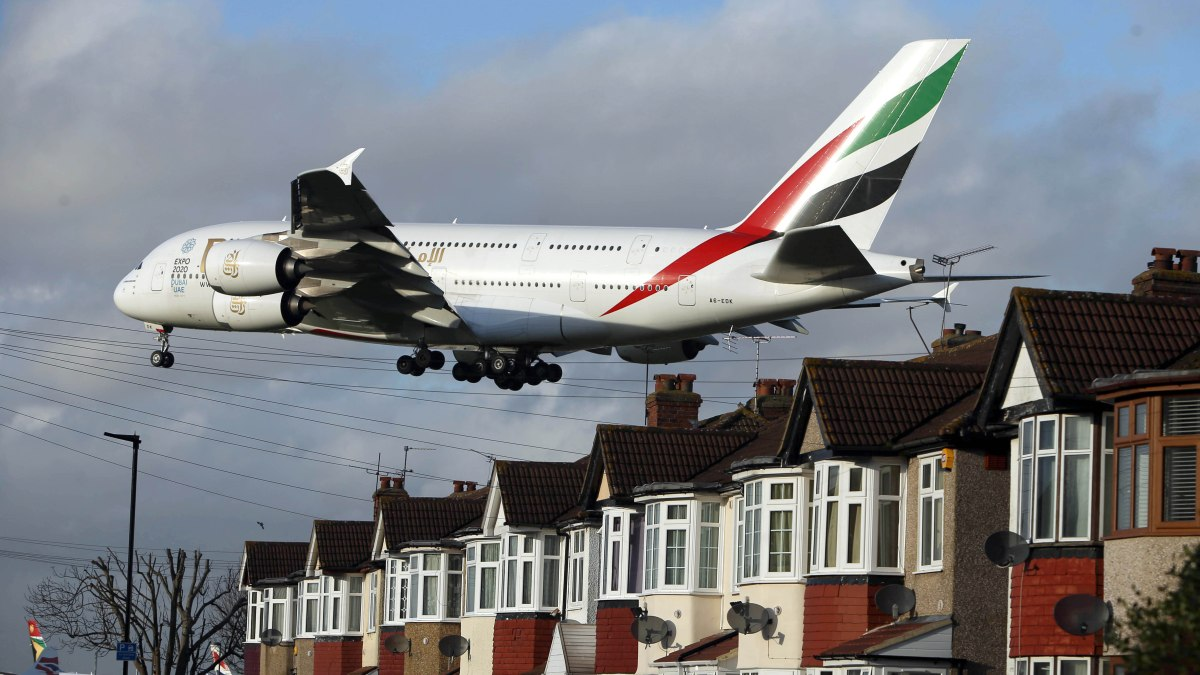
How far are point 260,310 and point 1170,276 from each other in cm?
2424

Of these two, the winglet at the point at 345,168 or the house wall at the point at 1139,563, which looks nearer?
the house wall at the point at 1139,563

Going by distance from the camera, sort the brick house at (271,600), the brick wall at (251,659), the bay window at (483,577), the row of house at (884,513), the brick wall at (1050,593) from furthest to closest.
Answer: the brick wall at (251,659) → the brick house at (271,600) → the bay window at (483,577) → the brick wall at (1050,593) → the row of house at (884,513)

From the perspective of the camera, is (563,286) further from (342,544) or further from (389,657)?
(342,544)

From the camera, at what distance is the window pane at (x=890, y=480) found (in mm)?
35500

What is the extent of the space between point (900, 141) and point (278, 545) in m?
54.8

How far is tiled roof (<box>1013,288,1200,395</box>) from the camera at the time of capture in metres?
29.2

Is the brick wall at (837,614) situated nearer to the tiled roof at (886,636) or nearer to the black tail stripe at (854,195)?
the tiled roof at (886,636)

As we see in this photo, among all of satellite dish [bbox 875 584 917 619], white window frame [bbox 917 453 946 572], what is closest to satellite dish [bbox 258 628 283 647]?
white window frame [bbox 917 453 946 572]

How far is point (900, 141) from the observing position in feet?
158

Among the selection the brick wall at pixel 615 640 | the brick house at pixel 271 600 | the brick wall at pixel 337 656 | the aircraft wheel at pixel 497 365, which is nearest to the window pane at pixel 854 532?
the brick wall at pixel 615 640

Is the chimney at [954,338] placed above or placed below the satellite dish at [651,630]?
above

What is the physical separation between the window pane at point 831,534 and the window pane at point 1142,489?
995cm

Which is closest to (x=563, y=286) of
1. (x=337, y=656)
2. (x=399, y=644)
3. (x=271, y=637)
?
(x=399, y=644)

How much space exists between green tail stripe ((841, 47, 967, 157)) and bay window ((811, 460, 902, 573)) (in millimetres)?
13834
